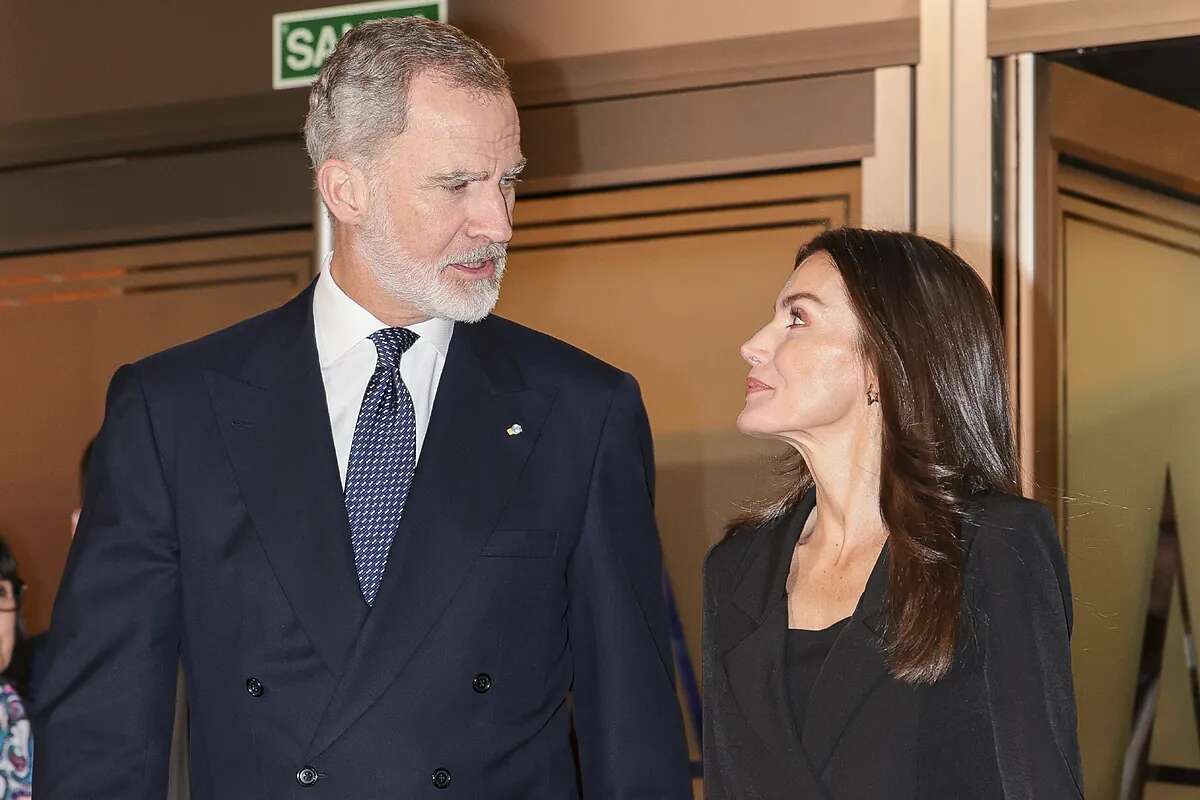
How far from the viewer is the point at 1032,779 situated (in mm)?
1910

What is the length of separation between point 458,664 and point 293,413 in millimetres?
421

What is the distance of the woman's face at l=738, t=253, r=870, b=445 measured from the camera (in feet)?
7.35

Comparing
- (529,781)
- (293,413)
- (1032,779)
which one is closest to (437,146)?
(293,413)

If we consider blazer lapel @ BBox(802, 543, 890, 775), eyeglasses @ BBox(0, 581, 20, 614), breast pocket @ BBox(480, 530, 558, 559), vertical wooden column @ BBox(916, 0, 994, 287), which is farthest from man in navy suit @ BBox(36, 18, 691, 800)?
eyeglasses @ BBox(0, 581, 20, 614)

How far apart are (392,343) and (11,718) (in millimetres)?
2317

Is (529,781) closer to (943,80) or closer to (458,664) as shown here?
(458,664)

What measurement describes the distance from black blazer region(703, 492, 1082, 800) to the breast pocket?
307 mm

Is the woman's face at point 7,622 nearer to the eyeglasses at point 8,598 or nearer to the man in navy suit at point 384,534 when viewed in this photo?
the eyeglasses at point 8,598

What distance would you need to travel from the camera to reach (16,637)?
14.8 feet

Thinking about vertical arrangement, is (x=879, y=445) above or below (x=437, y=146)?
below

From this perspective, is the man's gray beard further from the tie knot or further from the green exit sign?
the green exit sign

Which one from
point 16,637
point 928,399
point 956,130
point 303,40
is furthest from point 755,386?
point 16,637

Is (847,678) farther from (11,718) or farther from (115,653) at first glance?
(11,718)

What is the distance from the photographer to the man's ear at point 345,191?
92.1 inches
